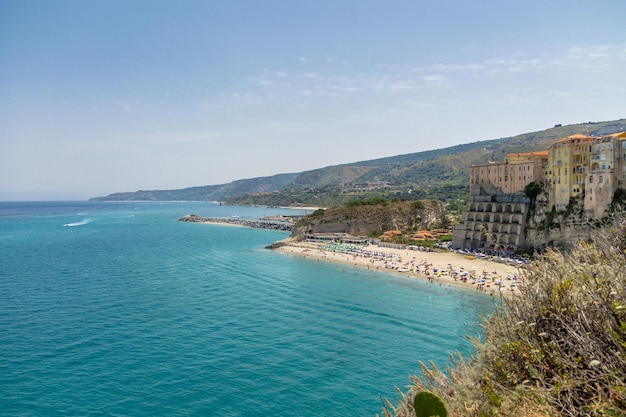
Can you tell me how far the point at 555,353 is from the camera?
7723mm

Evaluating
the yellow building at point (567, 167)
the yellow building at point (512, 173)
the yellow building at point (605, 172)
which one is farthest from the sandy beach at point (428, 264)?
the yellow building at point (512, 173)

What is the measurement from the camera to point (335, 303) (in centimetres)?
3462

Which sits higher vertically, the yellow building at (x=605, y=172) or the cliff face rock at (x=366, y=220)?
the yellow building at (x=605, y=172)

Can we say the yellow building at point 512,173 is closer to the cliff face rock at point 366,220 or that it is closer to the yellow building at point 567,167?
the yellow building at point 567,167

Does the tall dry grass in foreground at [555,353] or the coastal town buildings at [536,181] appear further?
the coastal town buildings at [536,181]

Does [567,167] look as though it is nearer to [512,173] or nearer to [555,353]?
[512,173]

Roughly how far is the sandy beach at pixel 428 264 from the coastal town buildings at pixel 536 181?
5134mm

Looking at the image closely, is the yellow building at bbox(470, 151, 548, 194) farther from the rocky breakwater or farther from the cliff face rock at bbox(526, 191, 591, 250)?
the rocky breakwater

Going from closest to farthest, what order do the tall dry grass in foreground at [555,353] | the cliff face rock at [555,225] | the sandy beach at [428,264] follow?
the tall dry grass in foreground at [555,353] → the sandy beach at [428,264] → the cliff face rock at [555,225]

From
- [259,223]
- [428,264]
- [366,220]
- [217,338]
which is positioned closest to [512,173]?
[428,264]

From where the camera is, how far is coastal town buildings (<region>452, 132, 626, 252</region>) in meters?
42.6

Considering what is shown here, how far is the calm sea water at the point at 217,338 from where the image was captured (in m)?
18.7

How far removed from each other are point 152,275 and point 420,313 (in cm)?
2940

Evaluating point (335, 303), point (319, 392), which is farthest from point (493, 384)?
point (335, 303)
